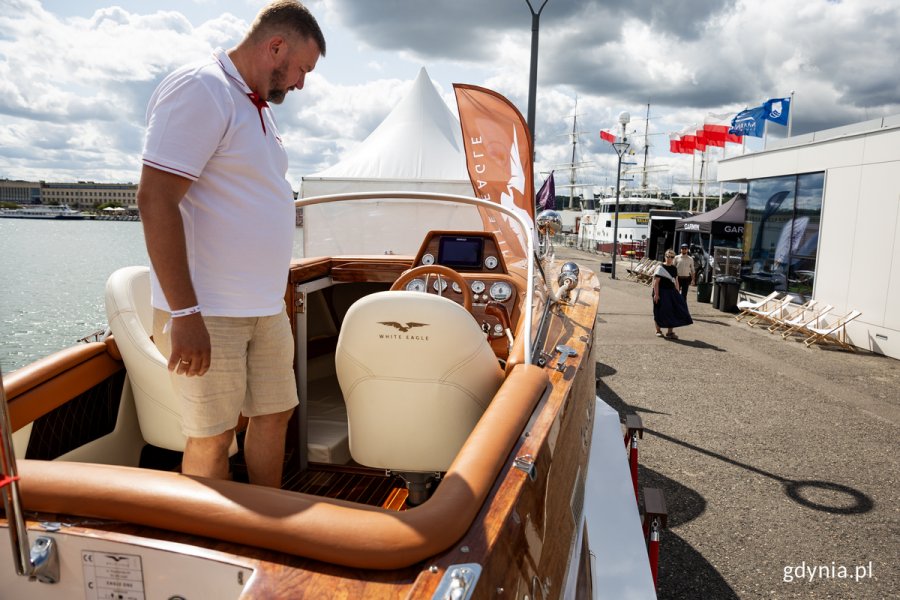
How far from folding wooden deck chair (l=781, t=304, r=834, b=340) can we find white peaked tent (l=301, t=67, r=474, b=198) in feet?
19.6

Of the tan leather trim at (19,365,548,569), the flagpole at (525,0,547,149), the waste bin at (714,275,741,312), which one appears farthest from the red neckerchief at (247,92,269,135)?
the waste bin at (714,275,741,312)

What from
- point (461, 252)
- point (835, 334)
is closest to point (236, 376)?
point (461, 252)

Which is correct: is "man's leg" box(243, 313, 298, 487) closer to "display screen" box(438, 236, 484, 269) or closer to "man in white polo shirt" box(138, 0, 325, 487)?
"man in white polo shirt" box(138, 0, 325, 487)

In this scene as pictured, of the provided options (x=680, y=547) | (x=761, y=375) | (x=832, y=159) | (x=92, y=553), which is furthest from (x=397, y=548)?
(x=832, y=159)

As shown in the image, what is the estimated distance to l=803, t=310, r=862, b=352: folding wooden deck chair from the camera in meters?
9.54

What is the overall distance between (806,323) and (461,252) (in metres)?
8.31

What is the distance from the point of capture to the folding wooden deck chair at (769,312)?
11.2m

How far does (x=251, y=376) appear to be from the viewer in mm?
1989

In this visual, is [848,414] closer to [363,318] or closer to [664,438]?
[664,438]

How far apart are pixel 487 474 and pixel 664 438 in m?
4.39

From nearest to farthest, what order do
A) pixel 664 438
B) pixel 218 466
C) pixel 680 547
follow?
pixel 218 466 → pixel 680 547 → pixel 664 438

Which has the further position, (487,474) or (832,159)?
(832,159)

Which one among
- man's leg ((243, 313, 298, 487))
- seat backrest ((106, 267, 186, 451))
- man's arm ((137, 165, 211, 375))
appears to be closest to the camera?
man's arm ((137, 165, 211, 375))

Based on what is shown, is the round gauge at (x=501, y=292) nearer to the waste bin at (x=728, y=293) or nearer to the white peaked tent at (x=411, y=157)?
the white peaked tent at (x=411, y=157)
